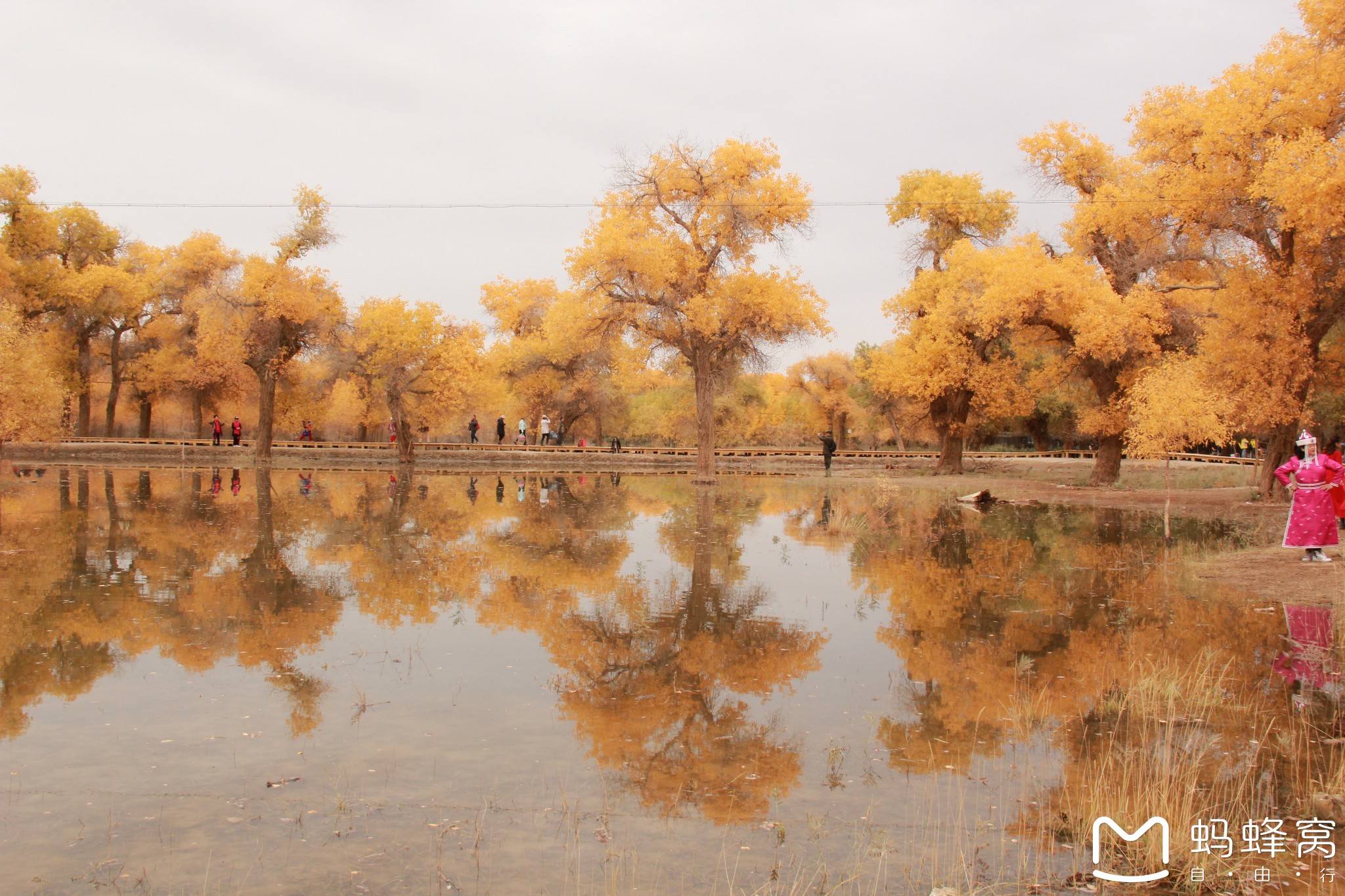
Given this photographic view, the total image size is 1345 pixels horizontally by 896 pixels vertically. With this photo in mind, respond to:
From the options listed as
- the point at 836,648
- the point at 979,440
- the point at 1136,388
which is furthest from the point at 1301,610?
the point at 979,440

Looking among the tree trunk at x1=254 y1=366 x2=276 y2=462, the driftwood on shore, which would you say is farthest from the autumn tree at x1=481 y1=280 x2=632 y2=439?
the driftwood on shore

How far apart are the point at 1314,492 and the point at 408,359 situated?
3859cm

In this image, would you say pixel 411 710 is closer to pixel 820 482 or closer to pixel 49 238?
pixel 820 482

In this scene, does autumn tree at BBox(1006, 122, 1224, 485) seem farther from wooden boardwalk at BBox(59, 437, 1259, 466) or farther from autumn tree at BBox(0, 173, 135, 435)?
autumn tree at BBox(0, 173, 135, 435)

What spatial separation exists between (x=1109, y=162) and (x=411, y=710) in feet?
105

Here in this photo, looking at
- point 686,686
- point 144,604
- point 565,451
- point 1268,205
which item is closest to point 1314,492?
Answer: point 1268,205

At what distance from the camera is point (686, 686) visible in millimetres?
8172

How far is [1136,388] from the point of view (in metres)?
22.6

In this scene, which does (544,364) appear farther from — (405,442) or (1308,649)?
(1308,649)

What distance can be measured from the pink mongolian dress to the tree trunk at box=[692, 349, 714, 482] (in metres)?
21.8

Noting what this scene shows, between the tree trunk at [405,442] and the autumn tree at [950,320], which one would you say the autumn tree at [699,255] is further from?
the tree trunk at [405,442]

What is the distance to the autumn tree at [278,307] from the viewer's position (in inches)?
1666

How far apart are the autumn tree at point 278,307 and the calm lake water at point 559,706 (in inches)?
1084

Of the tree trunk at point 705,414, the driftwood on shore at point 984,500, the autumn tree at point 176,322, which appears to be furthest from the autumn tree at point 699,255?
Result: the autumn tree at point 176,322
